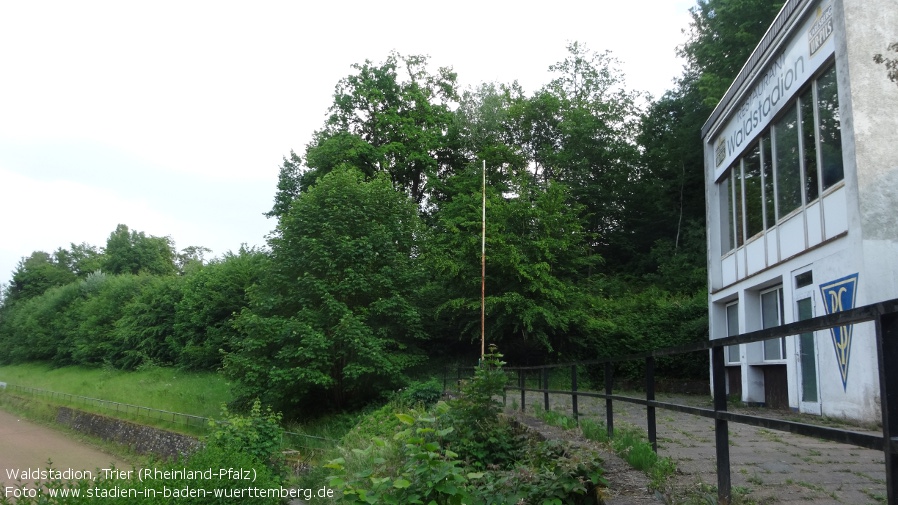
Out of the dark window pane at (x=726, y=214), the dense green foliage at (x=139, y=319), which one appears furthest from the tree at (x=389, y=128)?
the dark window pane at (x=726, y=214)

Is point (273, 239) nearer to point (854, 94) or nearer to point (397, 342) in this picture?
point (397, 342)

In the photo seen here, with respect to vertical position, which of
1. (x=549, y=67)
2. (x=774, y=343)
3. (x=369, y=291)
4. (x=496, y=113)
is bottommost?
(x=774, y=343)

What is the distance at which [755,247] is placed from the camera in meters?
15.0

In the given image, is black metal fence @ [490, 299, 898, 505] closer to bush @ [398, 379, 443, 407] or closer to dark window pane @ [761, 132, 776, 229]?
dark window pane @ [761, 132, 776, 229]

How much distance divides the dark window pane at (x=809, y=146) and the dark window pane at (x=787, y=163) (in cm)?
30

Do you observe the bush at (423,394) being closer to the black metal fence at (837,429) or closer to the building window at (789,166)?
the building window at (789,166)

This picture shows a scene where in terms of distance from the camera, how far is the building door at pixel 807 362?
11116 mm

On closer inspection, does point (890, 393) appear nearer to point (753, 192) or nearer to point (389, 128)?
point (753, 192)

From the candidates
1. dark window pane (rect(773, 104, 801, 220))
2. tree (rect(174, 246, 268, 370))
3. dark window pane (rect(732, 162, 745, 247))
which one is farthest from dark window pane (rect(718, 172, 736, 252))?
tree (rect(174, 246, 268, 370))

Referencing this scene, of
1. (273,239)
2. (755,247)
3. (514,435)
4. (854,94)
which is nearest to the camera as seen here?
(514,435)

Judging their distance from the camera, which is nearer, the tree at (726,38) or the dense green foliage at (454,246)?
the dense green foliage at (454,246)

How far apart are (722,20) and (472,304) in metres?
15.3

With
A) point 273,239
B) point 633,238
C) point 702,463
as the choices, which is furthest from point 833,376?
point 633,238

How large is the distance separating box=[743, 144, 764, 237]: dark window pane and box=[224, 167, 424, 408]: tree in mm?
11216
